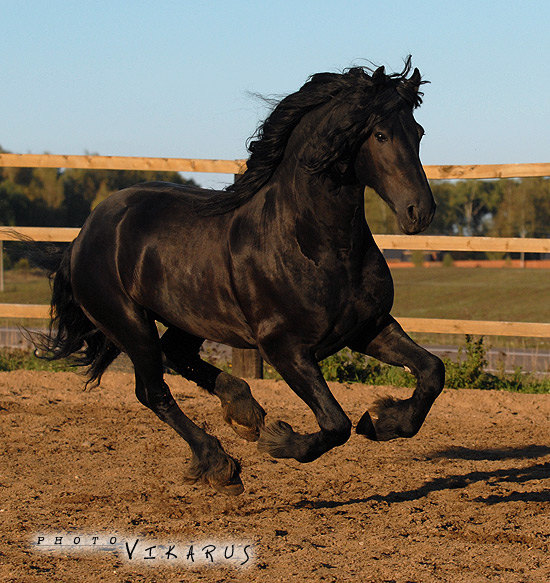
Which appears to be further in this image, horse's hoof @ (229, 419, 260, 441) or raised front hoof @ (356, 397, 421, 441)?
horse's hoof @ (229, 419, 260, 441)

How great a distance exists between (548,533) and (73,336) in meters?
→ 3.17

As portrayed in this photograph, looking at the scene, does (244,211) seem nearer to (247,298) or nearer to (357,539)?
(247,298)

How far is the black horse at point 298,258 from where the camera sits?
3305mm

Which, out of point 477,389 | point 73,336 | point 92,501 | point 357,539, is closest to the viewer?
point 357,539

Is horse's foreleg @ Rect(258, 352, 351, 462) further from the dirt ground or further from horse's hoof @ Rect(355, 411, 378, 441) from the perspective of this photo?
the dirt ground

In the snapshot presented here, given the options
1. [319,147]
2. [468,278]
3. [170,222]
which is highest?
[319,147]

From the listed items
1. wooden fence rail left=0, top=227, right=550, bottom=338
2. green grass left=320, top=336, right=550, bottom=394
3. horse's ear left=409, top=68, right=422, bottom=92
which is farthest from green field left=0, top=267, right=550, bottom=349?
horse's ear left=409, top=68, right=422, bottom=92

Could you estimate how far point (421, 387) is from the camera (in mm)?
3602

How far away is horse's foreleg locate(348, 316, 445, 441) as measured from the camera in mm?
3604

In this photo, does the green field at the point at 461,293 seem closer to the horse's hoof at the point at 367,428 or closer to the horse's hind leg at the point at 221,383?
the horse's hind leg at the point at 221,383

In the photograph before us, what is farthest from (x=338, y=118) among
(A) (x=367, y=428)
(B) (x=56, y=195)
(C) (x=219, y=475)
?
(B) (x=56, y=195)

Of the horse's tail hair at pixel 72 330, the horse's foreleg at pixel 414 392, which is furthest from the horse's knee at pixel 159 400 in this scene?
the horse's foreleg at pixel 414 392

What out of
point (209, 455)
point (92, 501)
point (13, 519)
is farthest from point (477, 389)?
point (13, 519)

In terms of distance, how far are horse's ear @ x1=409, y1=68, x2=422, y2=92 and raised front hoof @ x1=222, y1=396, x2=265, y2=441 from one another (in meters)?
1.98
